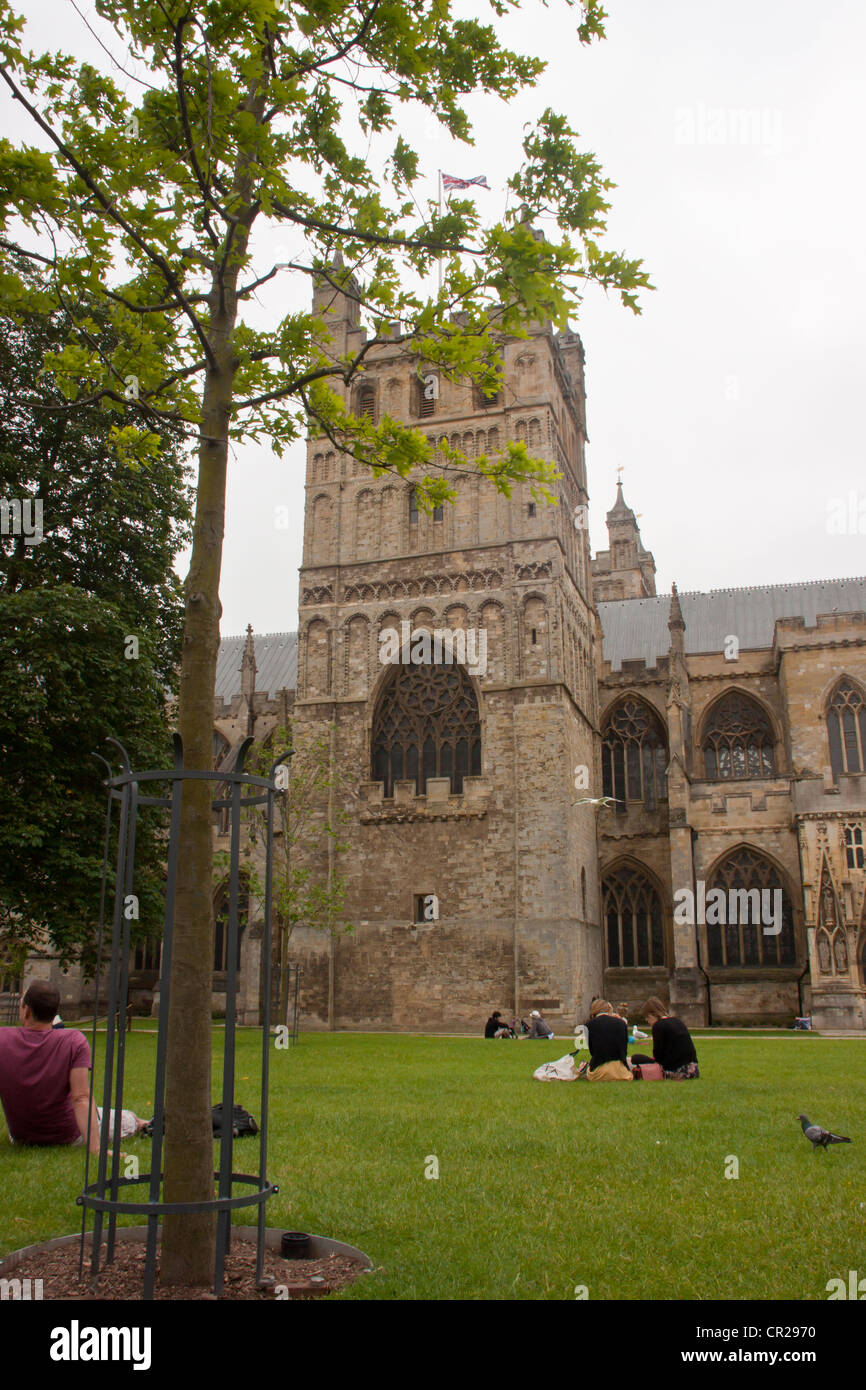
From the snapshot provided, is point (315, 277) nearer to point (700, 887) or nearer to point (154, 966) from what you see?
point (700, 887)

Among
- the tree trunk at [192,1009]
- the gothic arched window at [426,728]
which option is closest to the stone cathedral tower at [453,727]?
the gothic arched window at [426,728]

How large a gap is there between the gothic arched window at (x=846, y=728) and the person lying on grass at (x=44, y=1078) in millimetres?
29025

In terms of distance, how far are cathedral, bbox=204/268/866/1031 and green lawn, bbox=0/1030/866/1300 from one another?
Result: 15.2m

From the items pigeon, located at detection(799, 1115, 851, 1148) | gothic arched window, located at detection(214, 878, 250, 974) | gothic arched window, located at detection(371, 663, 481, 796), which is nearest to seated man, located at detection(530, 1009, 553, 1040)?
gothic arched window, located at detection(371, 663, 481, 796)

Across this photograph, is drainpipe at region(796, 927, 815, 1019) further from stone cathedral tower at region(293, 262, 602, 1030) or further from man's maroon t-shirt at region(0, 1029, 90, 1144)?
man's maroon t-shirt at region(0, 1029, 90, 1144)

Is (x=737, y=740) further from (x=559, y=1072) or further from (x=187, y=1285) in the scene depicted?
(x=187, y=1285)

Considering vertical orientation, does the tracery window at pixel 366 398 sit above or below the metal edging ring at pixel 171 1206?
above

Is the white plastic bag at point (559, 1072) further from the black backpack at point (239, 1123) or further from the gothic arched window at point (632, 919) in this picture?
the gothic arched window at point (632, 919)

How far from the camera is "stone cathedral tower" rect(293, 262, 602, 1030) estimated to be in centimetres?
2681

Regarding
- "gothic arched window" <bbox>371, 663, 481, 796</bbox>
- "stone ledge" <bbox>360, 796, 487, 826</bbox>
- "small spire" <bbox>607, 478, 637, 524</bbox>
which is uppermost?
"small spire" <bbox>607, 478, 637, 524</bbox>

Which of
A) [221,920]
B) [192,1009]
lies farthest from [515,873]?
[192,1009]

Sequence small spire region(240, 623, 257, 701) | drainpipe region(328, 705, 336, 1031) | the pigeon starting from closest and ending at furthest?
the pigeon
drainpipe region(328, 705, 336, 1031)
small spire region(240, 623, 257, 701)

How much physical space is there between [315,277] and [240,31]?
162cm

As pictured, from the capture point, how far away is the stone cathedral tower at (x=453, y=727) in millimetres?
26812
